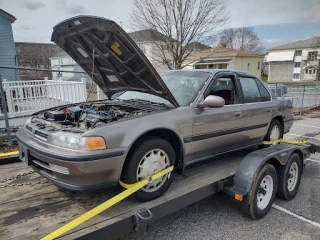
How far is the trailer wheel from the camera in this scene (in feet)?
10.1

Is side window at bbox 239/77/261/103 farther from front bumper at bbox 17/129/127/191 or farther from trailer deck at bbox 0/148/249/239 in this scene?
front bumper at bbox 17/129/127/191

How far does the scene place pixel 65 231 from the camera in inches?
76.8

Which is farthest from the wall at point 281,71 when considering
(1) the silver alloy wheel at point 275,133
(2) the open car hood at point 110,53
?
(2) the open car hood at point 110,53

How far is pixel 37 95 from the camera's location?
7.78m

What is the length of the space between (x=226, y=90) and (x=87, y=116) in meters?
2.13

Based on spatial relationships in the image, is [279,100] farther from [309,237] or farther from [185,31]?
[185,31]

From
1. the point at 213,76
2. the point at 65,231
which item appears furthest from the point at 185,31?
the point at 65,231

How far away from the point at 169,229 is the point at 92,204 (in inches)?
40.3

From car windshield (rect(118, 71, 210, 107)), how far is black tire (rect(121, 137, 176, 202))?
0.66 metres

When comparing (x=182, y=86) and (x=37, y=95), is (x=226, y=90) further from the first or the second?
(x=37, y=95)

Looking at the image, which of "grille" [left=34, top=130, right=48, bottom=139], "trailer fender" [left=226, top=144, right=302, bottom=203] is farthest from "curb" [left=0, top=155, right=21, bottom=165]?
"trailer fender" [left=226, top=144, right=302, bottom=203]

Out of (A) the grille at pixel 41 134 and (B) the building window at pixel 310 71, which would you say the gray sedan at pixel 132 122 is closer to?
(A) the grille at pixel 41 134

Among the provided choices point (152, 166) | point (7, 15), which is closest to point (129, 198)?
point (152, 166)

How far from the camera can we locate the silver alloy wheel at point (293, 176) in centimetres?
383
